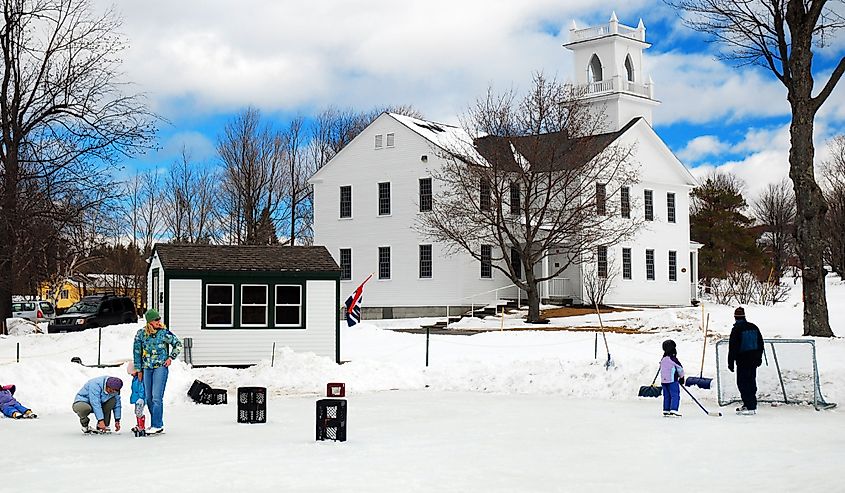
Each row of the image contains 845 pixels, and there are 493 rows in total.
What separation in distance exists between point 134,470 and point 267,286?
52.9ft

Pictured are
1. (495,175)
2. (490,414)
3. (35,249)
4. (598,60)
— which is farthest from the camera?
(598,60)

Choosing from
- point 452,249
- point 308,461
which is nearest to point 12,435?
point 308,461

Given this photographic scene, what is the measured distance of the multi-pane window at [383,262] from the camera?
162 feet

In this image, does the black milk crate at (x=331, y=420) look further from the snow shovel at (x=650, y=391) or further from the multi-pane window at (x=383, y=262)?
the multi-pane window at (x=383, y=262)

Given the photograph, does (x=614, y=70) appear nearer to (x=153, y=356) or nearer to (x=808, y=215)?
(x=808, y=215)

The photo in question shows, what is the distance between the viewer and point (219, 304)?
27.0 metres

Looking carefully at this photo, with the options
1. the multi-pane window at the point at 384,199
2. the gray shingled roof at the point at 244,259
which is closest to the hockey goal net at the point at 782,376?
the gray shingled roof at the point at 244,259

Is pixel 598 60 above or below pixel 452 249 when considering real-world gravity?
above

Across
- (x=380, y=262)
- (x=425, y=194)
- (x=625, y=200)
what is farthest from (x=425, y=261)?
(x=625, y=200)

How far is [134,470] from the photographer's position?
1119 cm

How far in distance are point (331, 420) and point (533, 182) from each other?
29.8m

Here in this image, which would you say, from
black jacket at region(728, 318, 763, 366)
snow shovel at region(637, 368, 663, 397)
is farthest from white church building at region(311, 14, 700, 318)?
black jacket at region(728, 318, 763, 366)

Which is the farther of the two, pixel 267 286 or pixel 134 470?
pixel 267 286

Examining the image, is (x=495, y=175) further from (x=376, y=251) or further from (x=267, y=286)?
(x=267, y=286)
